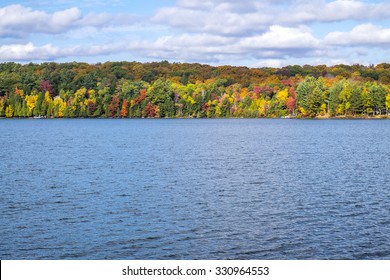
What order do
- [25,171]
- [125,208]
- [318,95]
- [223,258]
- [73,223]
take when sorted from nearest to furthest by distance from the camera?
[223,258] < [73,223] < [125,208] < [25,171] < [318,95]

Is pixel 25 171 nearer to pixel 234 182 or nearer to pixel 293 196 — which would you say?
pixel 234 182

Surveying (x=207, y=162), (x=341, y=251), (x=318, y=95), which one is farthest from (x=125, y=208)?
(x=318, y=95)

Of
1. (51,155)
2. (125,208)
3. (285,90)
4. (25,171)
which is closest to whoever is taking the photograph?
(125,208)

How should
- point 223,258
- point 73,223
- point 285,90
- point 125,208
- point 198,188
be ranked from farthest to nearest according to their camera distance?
point 285,90
point 198,188
point 125,208
point 73,223
point 223,258

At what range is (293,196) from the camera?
35750 mm

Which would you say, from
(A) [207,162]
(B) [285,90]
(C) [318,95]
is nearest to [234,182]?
(A) [207,162]

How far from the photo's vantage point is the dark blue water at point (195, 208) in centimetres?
2436

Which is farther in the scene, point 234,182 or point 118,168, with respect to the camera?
point 118,168

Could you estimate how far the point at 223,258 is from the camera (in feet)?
75.6

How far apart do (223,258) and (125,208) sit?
10.1 m

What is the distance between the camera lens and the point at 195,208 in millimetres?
32125

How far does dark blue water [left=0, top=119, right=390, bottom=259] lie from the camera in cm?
2436

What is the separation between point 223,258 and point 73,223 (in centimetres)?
868

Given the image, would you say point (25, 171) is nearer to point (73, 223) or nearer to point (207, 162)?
point (207, 162)
